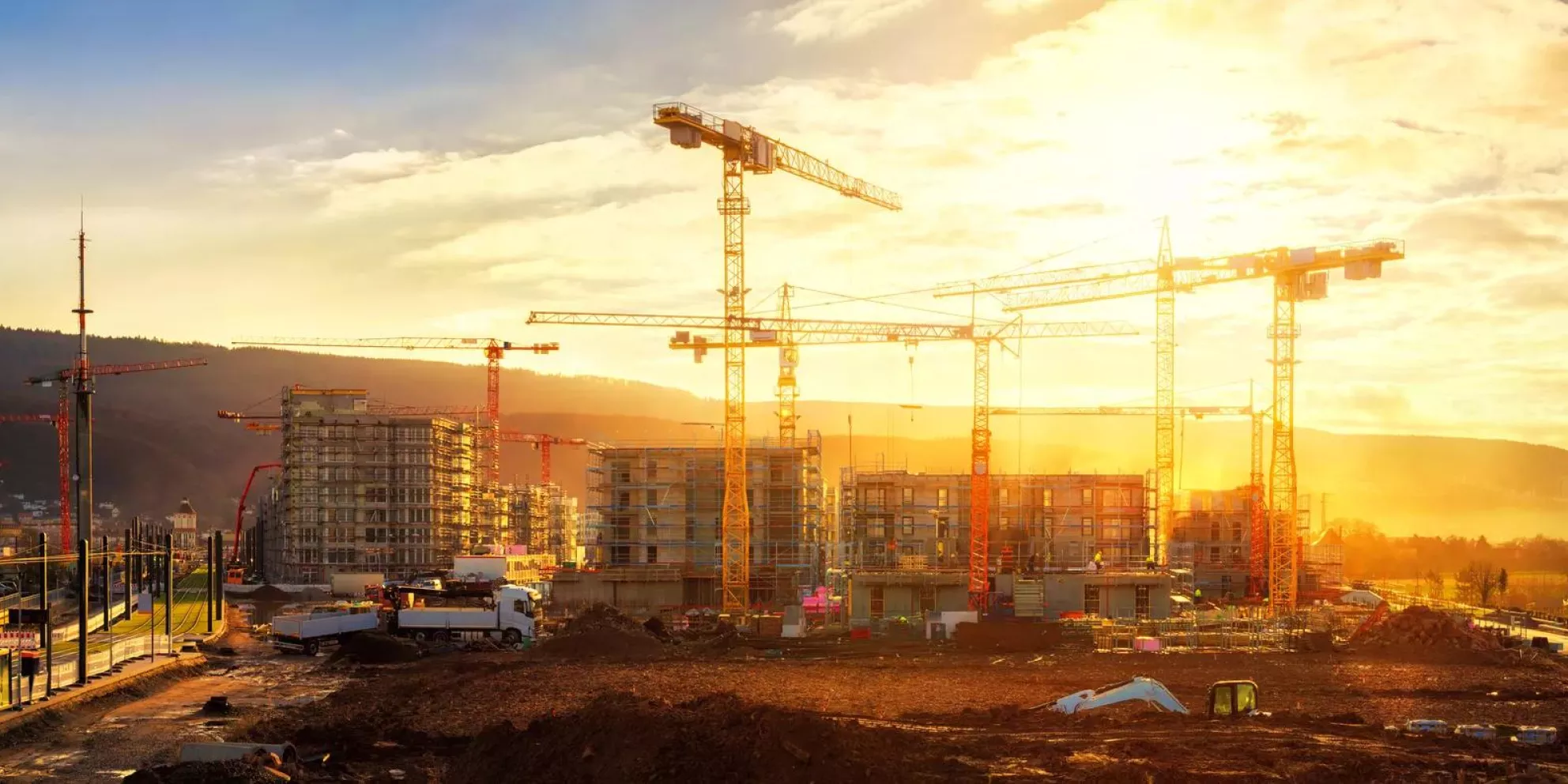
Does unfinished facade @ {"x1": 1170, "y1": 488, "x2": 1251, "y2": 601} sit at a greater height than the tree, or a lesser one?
greater

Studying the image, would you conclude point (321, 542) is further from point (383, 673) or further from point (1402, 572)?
point (1402, 572)

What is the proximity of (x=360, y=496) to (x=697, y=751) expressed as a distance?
92422 mm

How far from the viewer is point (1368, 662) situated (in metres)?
51.2

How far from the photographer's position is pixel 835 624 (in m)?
69.8

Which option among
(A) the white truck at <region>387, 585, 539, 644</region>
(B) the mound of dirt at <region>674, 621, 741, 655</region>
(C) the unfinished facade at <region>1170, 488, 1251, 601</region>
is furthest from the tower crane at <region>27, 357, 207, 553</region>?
(C) the unfinished facade at <region>1170, 488, 1251, 601</region>

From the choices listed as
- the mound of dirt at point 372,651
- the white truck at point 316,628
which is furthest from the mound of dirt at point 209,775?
the white truck at point 316,628

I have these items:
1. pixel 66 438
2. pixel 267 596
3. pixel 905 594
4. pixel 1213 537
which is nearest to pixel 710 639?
pixel 905 594

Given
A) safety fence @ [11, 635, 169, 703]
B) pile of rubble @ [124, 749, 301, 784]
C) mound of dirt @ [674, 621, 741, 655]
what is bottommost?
mound of dirt @ [674, 621, 741, 655]

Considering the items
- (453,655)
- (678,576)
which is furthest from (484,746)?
(678,576)

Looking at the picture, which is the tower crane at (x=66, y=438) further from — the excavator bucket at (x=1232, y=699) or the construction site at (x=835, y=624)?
the excavator bucket at (x=1232, y=699)

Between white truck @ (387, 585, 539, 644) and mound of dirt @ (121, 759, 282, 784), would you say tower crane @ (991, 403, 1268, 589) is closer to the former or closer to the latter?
white truck @ (387, 585, 539, 644)

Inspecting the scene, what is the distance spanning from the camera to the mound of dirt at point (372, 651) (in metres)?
52.2

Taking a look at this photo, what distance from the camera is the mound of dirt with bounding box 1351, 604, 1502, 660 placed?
170ft

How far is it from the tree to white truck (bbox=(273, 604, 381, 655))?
66.0 m
